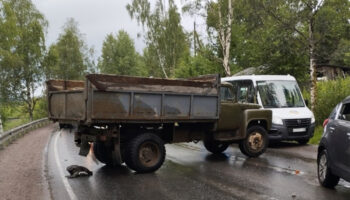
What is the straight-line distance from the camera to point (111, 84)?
27.9ft

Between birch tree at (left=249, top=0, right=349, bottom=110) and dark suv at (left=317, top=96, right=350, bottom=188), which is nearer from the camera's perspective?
dark suv at (left=317, top=96, right=350, bottom=188)

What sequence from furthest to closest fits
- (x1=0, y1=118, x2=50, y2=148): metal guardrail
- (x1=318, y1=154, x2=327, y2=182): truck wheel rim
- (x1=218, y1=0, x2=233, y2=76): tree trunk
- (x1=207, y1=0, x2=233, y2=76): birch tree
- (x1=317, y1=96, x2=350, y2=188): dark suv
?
(x1=207, y1=0, x2=233, y2=76): birch tree → (x1=218, y1=0, x2=233, y2=76): tree trunk → (x1=0, y1=118, x2=50, y2=148): metal guardrail → (x1=318, y1=154, x2=327, y2=182): truck wheel rim → (x1=317, y1=96, x2=350, y2=188): dark suv

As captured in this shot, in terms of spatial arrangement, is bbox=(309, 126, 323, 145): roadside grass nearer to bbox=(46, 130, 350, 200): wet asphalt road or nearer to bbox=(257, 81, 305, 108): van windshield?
bbox=(257, 81, 305, 108): van windshield

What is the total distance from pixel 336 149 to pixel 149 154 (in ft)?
13.8

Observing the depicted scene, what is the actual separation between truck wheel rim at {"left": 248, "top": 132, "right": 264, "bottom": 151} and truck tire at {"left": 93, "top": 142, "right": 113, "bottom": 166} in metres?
3.88

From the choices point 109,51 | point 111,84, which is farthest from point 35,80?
point 111,84

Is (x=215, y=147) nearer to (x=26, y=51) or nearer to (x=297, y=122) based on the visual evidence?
(x=297, y=122)

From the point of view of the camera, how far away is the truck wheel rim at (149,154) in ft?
30.1

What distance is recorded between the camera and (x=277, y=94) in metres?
14.0

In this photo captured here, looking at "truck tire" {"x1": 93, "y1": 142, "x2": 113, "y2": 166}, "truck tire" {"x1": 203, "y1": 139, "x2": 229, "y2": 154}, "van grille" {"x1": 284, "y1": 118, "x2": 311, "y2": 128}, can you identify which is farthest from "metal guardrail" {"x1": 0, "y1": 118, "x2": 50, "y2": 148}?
"van grille" {"x1": 284, "y1": 118, "x2": 311, "y2": 128}

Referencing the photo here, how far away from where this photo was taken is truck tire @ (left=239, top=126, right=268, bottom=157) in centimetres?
1134

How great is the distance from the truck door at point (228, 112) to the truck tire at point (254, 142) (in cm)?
58

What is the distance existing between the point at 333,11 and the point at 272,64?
6520 mm

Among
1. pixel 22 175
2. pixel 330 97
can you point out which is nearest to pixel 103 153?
pixel 22 175
